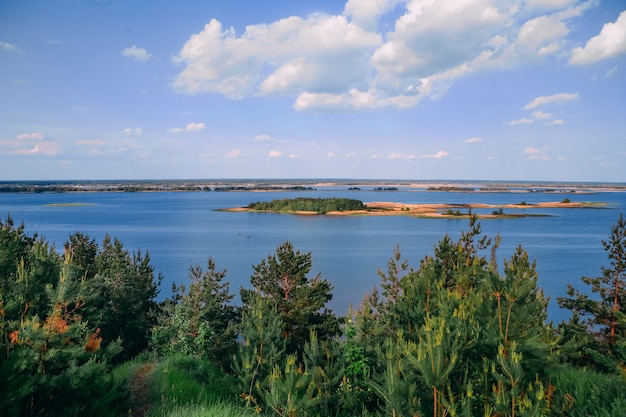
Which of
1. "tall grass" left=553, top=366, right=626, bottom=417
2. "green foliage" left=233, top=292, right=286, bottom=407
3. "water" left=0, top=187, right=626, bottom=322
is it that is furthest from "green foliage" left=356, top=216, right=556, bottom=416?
"water" left=0, top=187, right=626, bottom=322

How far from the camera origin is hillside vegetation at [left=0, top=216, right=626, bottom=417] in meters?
8.38

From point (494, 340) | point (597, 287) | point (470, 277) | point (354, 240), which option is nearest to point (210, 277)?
point (470, 277)

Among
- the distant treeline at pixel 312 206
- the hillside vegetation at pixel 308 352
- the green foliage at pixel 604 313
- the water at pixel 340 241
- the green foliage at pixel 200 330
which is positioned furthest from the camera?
the distant treeline at pixel 312 206

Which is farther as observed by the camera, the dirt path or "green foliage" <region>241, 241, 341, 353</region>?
"green foliage" <region>241, 241, 341, 353</region>

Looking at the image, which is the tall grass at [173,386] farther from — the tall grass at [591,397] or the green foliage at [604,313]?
the green foliage at [604,313]

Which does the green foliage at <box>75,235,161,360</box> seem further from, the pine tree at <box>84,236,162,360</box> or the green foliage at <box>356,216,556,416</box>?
the green foliage at <box>356,216,556,416</box>

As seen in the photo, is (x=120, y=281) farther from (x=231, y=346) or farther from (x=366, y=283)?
(x=366, y=283)

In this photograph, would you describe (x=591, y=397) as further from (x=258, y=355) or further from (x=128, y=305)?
(x=128, y=305)

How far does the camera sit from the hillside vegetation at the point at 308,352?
27.5 ft

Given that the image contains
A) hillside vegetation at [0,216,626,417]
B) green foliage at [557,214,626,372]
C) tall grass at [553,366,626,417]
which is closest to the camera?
hillside vegetation at [0,216,626,417]

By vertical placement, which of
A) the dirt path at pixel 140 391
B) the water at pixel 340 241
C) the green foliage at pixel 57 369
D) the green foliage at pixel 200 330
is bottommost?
the water at pixel 340 241

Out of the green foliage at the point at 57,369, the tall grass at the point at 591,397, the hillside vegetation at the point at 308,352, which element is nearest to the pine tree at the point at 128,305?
the hillside vegetation at the point at 308,352

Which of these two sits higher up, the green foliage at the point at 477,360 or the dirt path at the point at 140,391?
the green foliage at the point at 477,360

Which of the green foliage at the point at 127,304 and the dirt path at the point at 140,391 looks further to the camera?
the green foliage at the point at 127,304
